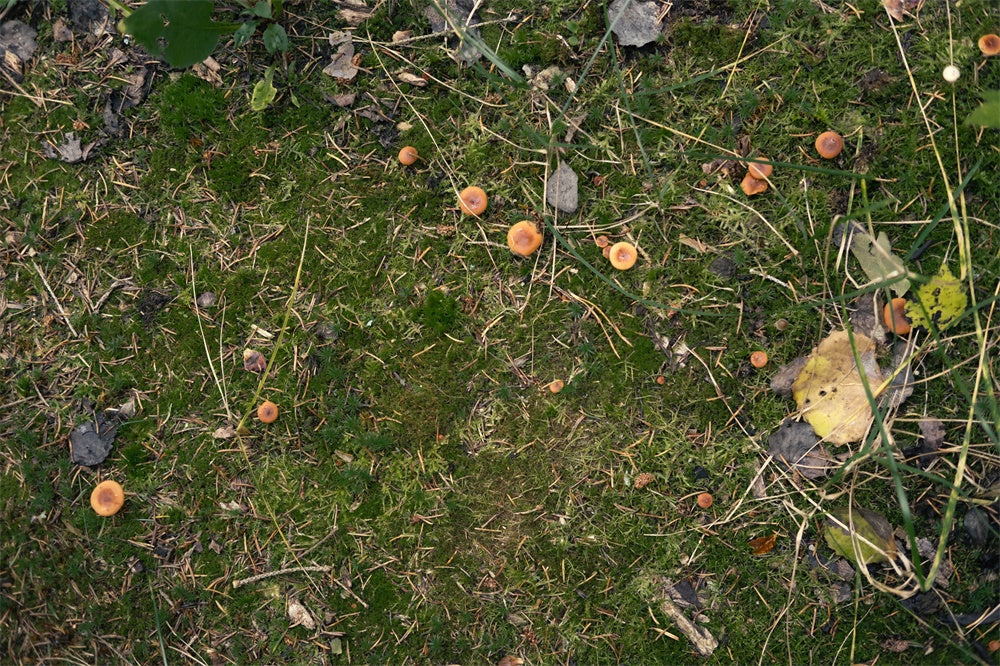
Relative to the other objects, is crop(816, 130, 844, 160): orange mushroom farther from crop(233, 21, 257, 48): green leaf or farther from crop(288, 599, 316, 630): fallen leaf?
crop(288, 599, 316, 630): fallen leaf

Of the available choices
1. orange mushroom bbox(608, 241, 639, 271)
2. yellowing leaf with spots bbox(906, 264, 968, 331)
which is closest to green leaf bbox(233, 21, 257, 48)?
orange mushroom bbox(608, 241, 639, 271)

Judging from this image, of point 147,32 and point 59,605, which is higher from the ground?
point 147,32

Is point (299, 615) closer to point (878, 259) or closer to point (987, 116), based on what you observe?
point (878, 259)

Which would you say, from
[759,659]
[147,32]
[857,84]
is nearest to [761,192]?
[857,84]

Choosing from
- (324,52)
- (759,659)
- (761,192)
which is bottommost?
(759,659)

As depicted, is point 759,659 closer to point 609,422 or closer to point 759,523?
point 759,523

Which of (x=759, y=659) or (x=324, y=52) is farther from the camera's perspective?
(x=324, y=52)
